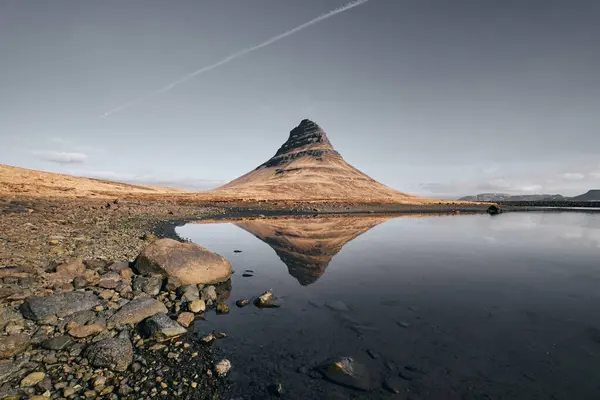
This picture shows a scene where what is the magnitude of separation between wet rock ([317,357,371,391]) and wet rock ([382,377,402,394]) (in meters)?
0.44

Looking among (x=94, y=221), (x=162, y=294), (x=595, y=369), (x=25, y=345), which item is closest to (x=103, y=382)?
(x=25, y=345)

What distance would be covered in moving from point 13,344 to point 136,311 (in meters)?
3.13

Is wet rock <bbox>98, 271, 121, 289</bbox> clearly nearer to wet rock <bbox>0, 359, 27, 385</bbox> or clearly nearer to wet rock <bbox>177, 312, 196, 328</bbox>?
wet rock <bbox>177, 312, 196, 328</bbox>

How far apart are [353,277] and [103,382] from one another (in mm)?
13797

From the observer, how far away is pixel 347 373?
26.1 feet

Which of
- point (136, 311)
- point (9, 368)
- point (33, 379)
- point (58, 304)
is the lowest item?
point (33, 379)

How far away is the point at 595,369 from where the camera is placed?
8359 millimetres

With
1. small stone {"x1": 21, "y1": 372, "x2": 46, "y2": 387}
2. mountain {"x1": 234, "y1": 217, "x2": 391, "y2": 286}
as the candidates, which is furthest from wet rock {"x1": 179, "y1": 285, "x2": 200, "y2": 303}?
mountain {"x1": 234, "y1": 217, "x2": 391, "y2": 286}

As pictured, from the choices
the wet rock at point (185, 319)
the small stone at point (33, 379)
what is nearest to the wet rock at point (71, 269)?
the wet rock at point (185, 319)

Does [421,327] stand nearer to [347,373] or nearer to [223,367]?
[347,373]

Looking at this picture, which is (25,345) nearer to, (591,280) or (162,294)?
(162,294)

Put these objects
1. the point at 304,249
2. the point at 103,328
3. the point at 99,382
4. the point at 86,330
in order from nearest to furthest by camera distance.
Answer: the point at 99,382 < the point at 86,330 < the point at 103,328 < the point at 304,249

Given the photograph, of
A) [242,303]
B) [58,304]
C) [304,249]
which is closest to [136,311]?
[58,304]

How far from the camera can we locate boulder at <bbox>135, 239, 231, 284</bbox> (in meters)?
13.4
